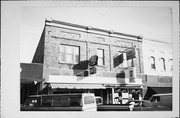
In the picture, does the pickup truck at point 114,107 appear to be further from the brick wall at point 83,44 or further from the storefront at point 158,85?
the brick wall at point 83,44

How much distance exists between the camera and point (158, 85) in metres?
4.29

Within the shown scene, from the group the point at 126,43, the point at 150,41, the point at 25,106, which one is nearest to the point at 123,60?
the point at 126,43

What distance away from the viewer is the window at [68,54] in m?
4.31

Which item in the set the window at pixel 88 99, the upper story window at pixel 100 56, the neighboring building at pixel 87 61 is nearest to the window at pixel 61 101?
the neighboring building at pixel 87 61

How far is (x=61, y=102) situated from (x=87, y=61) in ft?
2.76

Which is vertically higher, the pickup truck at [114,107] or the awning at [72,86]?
the awning at [72,86]

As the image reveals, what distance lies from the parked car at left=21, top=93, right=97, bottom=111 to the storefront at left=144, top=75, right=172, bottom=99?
3.23 ft

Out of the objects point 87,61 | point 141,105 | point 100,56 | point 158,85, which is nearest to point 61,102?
point 87,61

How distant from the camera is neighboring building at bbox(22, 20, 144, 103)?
168 inches

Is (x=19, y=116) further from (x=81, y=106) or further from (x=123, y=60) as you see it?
(x=123, y=60)

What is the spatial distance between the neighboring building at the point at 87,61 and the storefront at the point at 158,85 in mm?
145

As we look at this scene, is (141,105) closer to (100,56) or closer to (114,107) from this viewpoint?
(114,107)

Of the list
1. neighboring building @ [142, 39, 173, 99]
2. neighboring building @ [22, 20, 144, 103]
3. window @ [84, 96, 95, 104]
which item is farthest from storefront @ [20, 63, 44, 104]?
neighboring building @ [142, 39, 173, 99]

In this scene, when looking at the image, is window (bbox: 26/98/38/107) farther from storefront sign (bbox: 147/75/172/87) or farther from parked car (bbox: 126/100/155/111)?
storefront sign (bbox: 147/75/172/87)
